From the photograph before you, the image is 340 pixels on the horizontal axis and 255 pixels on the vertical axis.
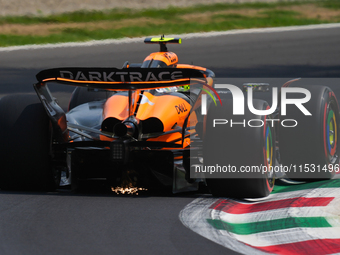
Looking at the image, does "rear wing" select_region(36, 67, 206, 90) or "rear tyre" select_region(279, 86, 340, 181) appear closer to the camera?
"rear wing" select_region(36, 67, 206, 90)

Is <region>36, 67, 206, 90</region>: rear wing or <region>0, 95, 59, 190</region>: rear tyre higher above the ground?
<region>36, 67, 206, 90</region>: rear wing

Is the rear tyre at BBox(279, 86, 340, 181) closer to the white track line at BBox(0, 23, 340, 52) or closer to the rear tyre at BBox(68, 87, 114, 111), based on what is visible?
the rear tyre at BBox(68, 87, 114, 111)

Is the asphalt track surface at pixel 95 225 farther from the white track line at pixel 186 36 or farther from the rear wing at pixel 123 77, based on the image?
the white track line at pixel 186 36

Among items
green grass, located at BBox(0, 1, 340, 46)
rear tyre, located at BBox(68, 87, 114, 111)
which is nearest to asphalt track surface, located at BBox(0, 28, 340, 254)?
rear tyre, located at BBox(68, 87, 114, 111)

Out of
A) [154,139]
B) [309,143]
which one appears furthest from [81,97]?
[309,143]

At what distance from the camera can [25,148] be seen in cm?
597

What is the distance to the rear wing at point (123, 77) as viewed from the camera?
5652mm

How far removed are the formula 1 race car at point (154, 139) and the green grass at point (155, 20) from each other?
1340 centimetres

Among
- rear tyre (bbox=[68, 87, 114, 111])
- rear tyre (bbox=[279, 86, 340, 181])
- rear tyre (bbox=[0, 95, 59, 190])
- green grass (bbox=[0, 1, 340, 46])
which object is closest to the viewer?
rear tyre (bbox=[0, 95, 59, 190])

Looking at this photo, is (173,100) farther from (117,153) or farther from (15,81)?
(15,81)

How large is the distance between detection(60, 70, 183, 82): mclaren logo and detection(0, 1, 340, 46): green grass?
1373 centimetres

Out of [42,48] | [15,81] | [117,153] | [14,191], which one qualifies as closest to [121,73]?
[117,153]

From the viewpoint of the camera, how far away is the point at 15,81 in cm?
1419

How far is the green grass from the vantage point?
778 inches
